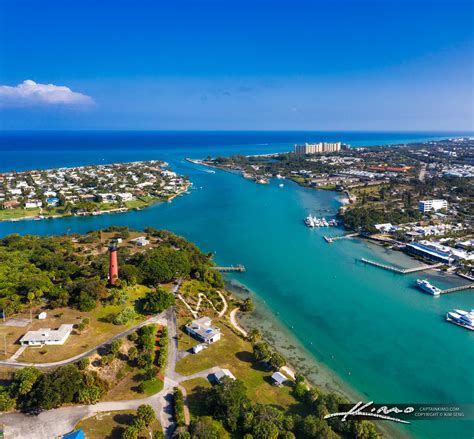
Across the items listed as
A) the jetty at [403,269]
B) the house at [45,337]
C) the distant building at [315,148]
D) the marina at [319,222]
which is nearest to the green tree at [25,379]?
the house at [45,337]

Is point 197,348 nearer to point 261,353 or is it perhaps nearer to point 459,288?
point 261,353

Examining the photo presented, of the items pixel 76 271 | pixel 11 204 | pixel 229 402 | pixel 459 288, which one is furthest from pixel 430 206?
pixel 11 204

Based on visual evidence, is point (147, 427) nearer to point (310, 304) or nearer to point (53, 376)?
point (53, 376)

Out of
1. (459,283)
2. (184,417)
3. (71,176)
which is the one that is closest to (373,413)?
(184,417)

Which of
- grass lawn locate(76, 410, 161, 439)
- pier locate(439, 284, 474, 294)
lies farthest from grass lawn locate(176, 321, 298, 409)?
pier locate(439, 284, 474, 294)

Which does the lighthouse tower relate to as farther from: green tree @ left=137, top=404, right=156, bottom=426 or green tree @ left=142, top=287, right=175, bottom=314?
green tree @ left=137, top=404, right=156, bottom=426

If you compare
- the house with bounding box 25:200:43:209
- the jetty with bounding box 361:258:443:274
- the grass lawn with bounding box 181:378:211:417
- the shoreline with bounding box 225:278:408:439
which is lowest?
the shoreline with bounding box 225:278:408:439

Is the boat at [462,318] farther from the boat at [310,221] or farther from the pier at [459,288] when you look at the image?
the boat at [310,221]
